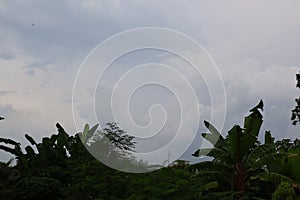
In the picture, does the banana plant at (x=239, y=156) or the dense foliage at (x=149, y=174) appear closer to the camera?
the dense foliage at (x=149, y=174)

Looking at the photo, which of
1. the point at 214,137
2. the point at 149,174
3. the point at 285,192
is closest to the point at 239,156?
the point at 214,137

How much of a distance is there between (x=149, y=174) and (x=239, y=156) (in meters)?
3.15

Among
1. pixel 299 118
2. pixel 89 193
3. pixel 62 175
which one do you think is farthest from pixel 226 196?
pixel 299 118

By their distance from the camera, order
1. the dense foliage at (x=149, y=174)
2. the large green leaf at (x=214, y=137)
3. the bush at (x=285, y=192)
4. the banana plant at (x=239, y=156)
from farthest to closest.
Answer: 1. the large green leaf at (x=214, y=137)
2. the banana plant at (x=239, y=156)
3. the bush at (x=285, y=192)
4. the dense foliage at (x=149, y=174)

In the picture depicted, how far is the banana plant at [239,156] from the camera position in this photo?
13.1 m

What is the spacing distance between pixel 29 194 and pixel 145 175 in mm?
5009

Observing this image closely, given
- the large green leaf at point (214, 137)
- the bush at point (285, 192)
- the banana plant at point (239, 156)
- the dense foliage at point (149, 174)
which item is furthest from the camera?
the large green leaf at point (214, 137)

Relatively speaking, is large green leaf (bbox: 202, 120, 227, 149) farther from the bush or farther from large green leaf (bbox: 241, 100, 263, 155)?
the bush

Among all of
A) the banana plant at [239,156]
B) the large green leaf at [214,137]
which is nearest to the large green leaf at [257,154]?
the banana plant at [239,156]

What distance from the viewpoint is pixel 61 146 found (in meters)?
16.8

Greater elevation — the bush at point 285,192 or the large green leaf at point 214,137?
the large green leaf at point 214,137

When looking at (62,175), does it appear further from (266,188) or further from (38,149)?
(266,188)

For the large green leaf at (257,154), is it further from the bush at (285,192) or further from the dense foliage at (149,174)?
the bush at (285,192)

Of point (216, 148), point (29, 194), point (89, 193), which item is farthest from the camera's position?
point (29, 194)
